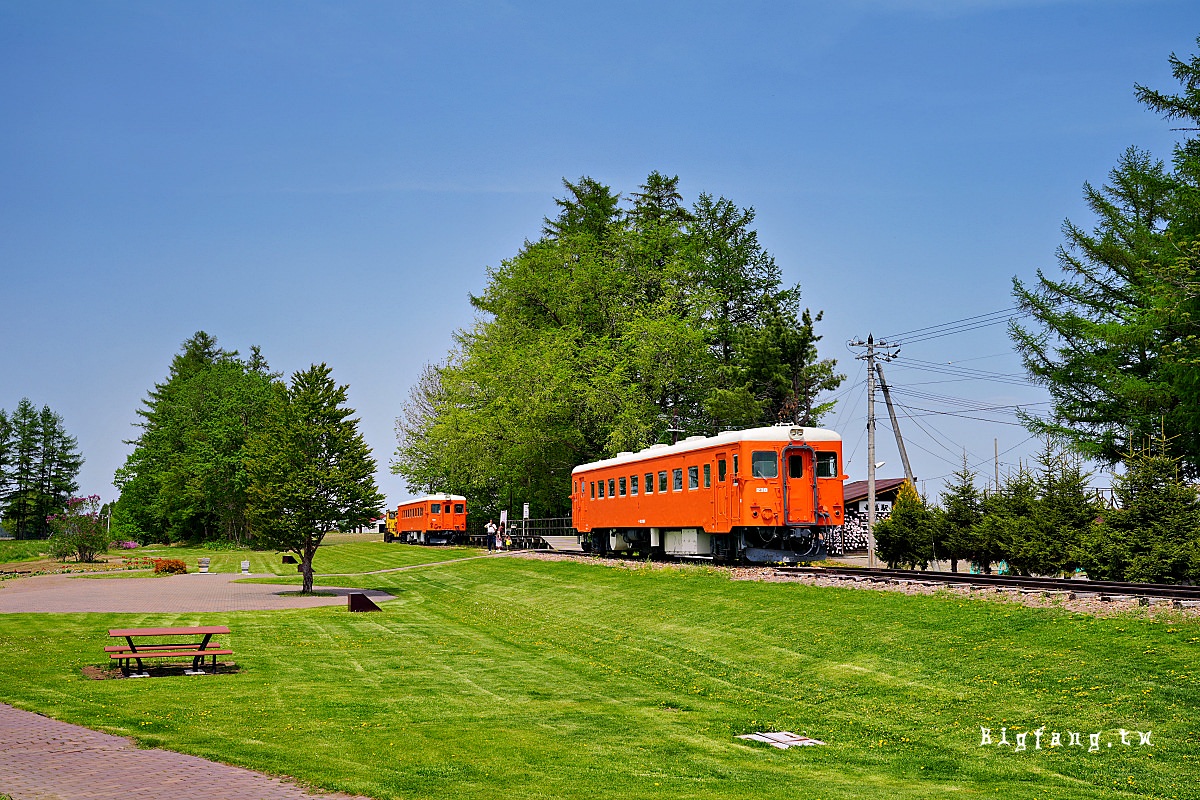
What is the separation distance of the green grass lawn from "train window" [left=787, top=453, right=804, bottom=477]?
216 inches

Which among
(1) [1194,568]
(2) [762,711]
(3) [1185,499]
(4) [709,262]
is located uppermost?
(4) [709,262]

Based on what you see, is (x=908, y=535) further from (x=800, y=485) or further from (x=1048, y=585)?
(x=1048, y=585)

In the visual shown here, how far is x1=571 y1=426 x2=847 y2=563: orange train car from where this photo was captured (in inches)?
1079

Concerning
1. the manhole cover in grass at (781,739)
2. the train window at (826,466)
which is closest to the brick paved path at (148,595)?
the train window at (826,466)

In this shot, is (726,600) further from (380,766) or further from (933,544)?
(380,766)

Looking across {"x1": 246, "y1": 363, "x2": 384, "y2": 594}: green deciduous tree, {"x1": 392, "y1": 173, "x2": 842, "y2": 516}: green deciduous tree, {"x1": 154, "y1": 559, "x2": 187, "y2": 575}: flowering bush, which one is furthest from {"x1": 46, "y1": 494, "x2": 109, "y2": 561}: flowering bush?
{"x1": 246, "y1": 363, "x2": 384, "y2": 594}: green deciduous tree

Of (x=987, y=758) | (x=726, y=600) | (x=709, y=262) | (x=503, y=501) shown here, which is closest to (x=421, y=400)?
(x=503, y=501)

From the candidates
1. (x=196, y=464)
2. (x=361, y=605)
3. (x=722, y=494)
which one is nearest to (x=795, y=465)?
(x=722, y=494)

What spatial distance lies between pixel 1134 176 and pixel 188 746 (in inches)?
1591

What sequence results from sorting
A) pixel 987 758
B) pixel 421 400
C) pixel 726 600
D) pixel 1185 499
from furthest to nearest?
pixel 421 400, pixel 726 600, pixel 1185 499, pixel 987 758

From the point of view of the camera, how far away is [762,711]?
14.0 meters

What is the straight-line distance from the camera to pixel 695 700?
14.8 m

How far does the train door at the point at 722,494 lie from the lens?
28.3 meters

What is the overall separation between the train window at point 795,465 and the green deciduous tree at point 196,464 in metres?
49.1
